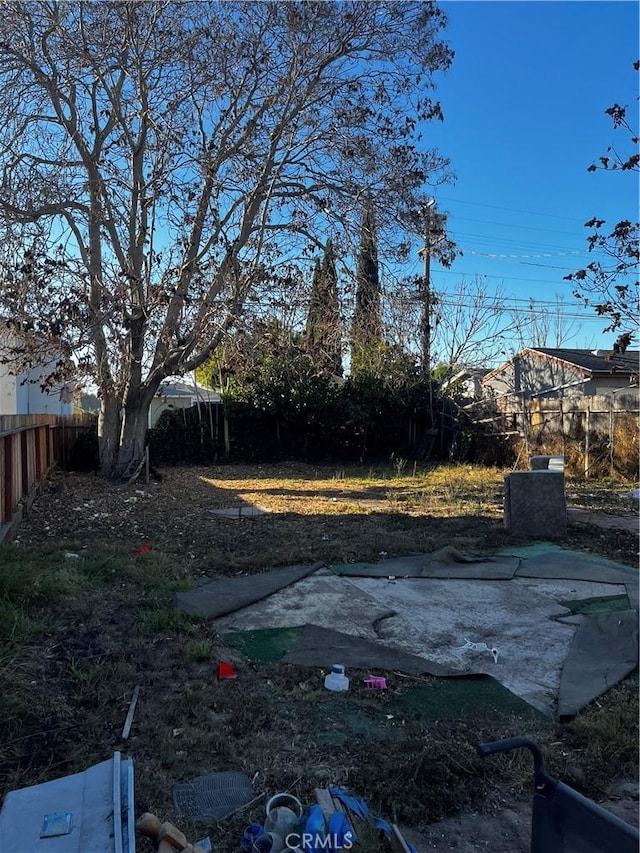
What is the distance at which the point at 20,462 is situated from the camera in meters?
8.73

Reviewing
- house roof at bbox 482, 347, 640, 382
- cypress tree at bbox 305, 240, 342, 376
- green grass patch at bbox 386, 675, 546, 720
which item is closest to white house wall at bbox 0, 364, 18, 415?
cypress tree at bbox 305, 240, 342, 376

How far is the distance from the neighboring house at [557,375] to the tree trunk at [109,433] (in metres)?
11.0

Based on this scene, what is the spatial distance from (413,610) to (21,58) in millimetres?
9547

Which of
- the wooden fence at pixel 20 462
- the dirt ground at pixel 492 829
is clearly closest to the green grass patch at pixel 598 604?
the dirt ground at pixel 492 829

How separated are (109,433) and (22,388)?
647 cm

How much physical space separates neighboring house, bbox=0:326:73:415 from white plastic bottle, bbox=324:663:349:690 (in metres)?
7.96

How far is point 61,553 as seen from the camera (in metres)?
6.38

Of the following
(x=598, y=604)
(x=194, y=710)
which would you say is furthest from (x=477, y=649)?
(x=194, y=710)

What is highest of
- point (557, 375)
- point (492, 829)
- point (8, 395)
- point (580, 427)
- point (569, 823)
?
point (557, 375)

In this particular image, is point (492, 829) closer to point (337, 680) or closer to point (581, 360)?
point (337, 680)

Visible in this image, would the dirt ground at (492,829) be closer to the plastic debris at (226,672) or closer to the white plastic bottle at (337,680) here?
the white plastic bottle at (337,680)

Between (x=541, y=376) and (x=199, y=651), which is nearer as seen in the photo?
(x=199, y=651)

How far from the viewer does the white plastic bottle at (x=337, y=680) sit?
137 inches

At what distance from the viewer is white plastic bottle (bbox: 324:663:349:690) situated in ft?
11.4
